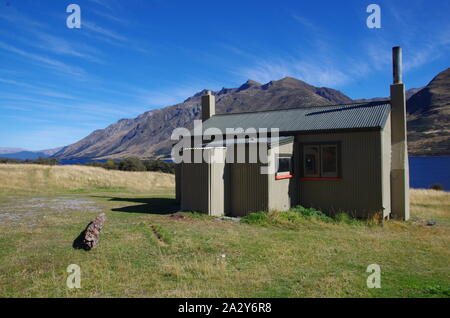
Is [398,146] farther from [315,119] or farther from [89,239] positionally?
[89,239]

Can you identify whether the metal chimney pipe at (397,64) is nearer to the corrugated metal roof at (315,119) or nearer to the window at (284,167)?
the corrugated metal roof at (315,119)

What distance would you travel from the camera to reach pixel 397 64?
14.7m

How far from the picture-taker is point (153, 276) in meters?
6.29

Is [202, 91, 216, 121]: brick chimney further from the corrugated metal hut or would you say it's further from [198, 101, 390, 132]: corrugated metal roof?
the corrugated metal hut

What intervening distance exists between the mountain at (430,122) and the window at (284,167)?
119501 mm

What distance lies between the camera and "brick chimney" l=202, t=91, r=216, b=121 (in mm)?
20656

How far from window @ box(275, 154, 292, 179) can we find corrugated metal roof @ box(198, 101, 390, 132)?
1583mm

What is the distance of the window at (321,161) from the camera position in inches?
558

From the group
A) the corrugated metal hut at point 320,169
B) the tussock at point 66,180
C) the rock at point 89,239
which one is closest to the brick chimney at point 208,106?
the corrugated metal hut at point 320,169

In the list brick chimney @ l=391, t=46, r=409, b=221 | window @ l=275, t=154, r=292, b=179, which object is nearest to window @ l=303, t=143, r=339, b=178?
window @ l=275, t=154, r=292, b=179

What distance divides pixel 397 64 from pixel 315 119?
428 cm

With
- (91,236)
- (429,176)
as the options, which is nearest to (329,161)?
(91,236)

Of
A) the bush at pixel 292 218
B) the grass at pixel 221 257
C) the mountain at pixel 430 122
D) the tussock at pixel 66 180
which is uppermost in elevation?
the mountain at pixel 430 122
